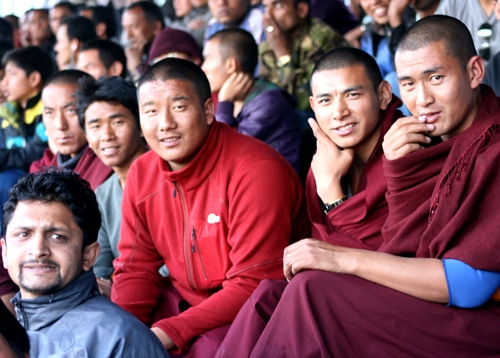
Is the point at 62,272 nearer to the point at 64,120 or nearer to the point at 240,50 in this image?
the point at 64,120

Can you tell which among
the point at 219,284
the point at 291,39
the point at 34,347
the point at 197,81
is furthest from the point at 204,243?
the point at 291,39

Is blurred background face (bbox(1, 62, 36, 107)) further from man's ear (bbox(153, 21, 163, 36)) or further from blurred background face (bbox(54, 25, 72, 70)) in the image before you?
man's ear (bbox(153, 21, 163, 36))

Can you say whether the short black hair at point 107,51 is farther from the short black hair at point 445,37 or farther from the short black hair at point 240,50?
the short black hair at point 445,37

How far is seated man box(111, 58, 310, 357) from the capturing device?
10.8ft

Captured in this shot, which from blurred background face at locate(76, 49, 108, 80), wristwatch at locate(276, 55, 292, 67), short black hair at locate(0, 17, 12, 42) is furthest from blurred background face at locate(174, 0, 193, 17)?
wristwatch at locate(276, 55, 292, 67)

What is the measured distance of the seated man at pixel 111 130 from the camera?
4.39 m

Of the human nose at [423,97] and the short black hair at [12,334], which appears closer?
the short black hair at [12,334]

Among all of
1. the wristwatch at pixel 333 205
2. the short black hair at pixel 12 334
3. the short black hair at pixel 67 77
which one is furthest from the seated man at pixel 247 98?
the short black hair at pixel 12 334

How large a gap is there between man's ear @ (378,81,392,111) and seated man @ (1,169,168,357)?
49.5 inches

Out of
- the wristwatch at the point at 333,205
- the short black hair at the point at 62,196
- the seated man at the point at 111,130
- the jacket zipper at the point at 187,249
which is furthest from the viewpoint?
the seated man at the point at 111,130

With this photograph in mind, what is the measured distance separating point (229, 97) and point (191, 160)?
1.24 meters

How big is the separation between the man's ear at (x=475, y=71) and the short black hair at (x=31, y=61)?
4340 millimetres

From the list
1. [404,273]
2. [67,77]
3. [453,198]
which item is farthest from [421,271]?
[67,77]

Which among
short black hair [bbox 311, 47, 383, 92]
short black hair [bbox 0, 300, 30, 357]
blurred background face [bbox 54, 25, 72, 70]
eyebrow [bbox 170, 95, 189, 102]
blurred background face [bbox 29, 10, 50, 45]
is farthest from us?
blurred background face [bbox 29, 10, 50, 45]
